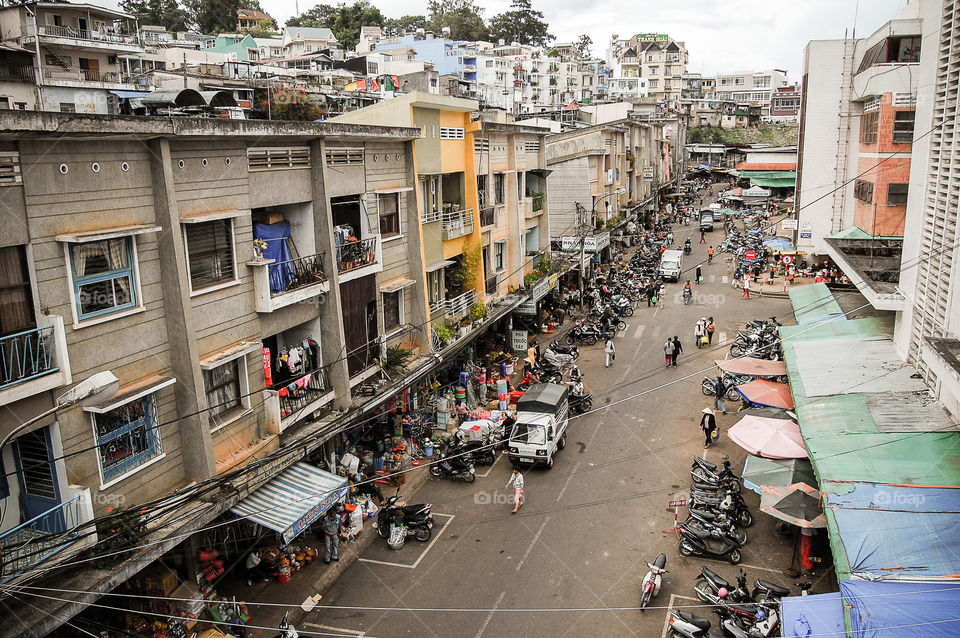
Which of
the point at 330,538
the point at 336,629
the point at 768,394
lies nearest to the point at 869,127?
the point at 768,394

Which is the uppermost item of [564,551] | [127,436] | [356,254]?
[356,254]

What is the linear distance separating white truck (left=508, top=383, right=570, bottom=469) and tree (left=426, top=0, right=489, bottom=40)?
8762 centimetres

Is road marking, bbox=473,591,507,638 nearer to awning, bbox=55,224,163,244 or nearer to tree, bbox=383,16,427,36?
awning, bbox=55,224,163,244

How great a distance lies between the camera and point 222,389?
14477 millimetres

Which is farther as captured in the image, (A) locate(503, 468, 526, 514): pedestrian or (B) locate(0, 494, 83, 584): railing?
(A) locate(503, 468, 526, 514): pedestrian

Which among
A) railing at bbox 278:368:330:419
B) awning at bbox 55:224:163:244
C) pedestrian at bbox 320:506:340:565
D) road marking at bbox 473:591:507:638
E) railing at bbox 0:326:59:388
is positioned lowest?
road marking at bbox 473:591:507:638

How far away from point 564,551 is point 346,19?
82.1m

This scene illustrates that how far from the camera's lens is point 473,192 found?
87.1ft

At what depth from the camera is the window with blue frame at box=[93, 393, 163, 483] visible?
1173cm

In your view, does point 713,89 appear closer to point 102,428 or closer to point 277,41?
point 277,41

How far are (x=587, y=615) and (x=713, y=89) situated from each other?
13069 centimetres

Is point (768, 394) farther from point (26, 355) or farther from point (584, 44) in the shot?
point (584, 44)

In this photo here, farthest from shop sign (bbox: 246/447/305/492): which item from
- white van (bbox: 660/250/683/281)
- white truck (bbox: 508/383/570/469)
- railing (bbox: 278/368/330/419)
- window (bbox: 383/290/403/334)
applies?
white van (bbox: 660/250/683/281)

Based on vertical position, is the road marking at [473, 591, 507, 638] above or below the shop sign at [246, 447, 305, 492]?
below
